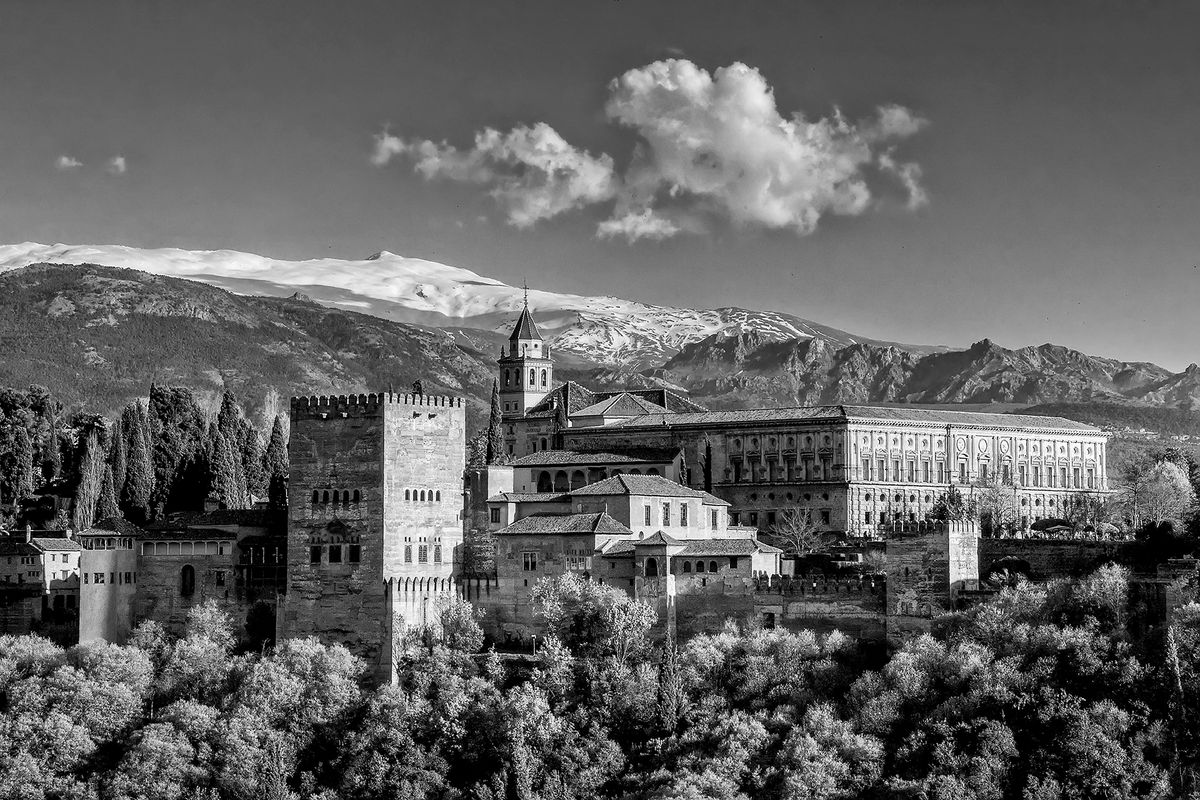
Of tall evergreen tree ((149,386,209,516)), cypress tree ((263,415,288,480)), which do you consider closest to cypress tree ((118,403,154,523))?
tall evergreen tree ((149,386,209,516))

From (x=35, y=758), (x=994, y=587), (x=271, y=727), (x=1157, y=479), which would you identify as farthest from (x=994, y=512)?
(x=35, y=758)

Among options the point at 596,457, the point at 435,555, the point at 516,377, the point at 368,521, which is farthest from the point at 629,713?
the point at 516,377

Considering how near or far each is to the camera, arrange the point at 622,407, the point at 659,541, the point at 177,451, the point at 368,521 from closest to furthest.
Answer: the point at 368,521 → the point at 659,541 → the point at 177,451 → the point at 622,407

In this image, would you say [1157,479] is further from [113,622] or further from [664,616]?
[113,622]

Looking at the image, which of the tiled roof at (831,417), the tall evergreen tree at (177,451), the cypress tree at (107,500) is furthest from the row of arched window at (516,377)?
the cypress tree at (107,500)

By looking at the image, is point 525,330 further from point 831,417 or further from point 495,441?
point 495,441

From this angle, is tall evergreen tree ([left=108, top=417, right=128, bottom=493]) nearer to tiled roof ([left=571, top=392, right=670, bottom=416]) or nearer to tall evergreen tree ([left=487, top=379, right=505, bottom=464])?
tall evergreen tree ([left=487, top=379, right=505, bottom=464])
